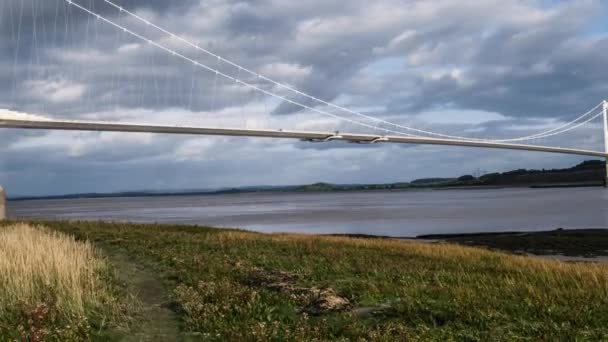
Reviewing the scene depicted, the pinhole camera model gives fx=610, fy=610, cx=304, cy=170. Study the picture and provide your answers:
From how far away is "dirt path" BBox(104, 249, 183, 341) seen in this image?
656 centimetres

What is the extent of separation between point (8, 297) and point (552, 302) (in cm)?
689

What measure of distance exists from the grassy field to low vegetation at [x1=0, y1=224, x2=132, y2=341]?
533mm

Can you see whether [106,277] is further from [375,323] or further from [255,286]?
[375,323]

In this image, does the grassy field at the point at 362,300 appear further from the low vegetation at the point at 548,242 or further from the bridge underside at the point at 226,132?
the bridge underside at the point at 226,132

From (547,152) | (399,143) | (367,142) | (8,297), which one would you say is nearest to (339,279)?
(8,297)

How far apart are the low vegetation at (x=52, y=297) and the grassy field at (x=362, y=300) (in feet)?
1.75

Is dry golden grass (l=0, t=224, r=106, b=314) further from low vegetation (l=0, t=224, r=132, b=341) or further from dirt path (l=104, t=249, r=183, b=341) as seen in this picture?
dirt path (l=104, t=249, r=183, b=341)

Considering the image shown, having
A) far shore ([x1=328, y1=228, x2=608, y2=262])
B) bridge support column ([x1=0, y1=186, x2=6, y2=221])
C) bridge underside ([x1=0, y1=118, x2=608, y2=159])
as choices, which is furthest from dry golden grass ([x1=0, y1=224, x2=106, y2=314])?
bridge underside ([x1=0, y1=118, x2=608, y2=159])

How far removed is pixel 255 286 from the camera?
9.05 meters

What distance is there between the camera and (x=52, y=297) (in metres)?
7.86

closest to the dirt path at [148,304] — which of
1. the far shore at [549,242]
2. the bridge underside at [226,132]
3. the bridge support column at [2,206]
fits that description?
the far shore at [549,242]

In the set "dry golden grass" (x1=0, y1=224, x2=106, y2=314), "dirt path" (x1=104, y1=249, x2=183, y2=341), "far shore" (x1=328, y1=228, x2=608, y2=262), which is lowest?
"far shore" (x1=328, y1=228, x2=608, y2=262)

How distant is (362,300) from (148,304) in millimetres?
2866

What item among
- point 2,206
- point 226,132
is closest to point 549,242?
point 226,132
